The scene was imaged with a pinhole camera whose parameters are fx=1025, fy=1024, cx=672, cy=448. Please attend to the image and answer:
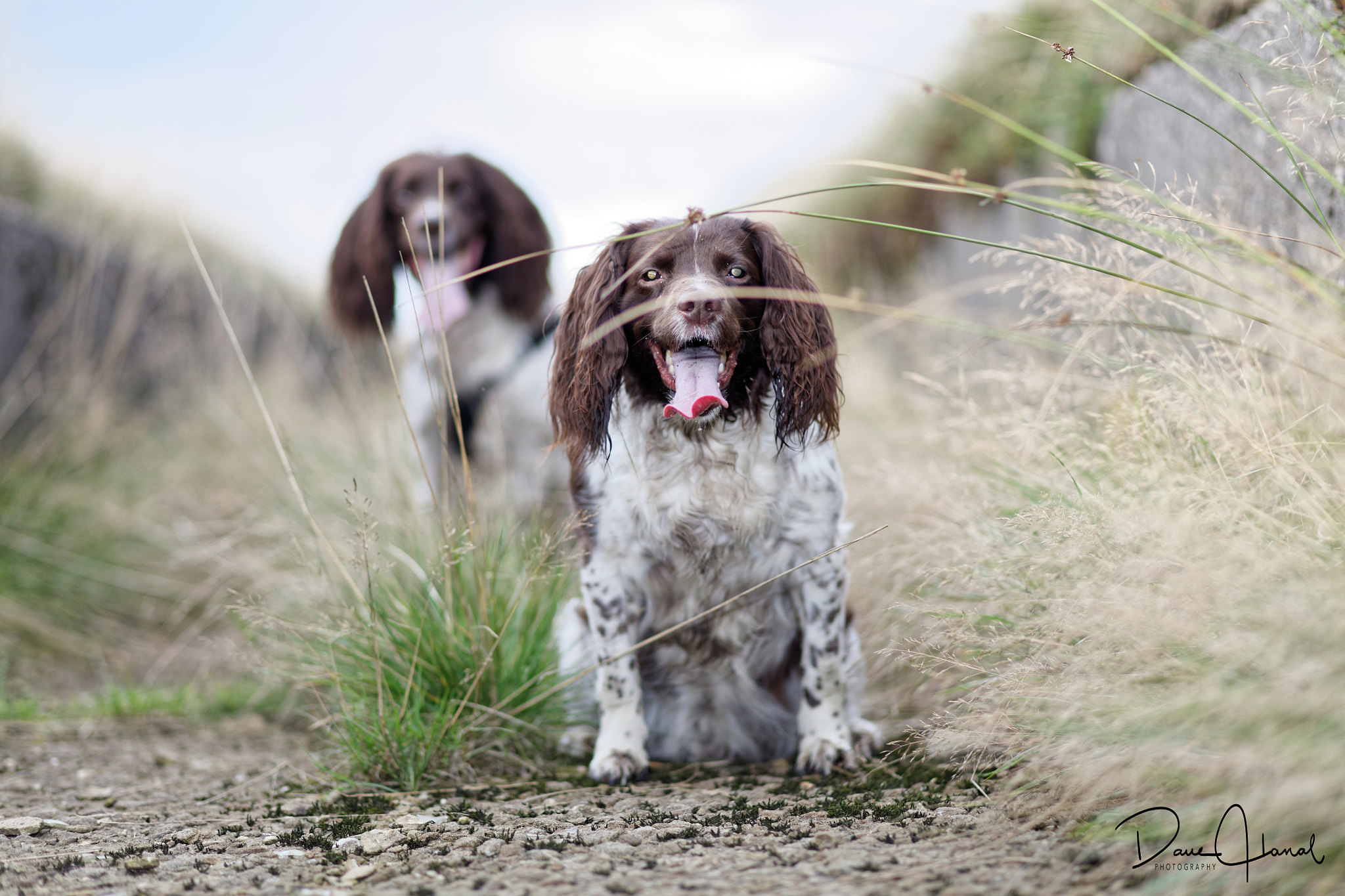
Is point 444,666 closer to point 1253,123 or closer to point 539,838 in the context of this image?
point 539,838

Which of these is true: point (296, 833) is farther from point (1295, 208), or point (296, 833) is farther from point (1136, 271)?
point (1295, 208)

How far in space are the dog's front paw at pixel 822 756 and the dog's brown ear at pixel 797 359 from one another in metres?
0.73

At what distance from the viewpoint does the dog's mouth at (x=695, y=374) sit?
7.22 ft

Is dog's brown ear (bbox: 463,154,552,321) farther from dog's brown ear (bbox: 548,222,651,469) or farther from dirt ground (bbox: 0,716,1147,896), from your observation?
dirt ground (bbox: 0,716,1147,896)

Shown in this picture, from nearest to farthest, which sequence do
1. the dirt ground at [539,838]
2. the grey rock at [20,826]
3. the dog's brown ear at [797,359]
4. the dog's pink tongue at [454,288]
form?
the dirt ground at [539,838] < the grey rock at [20,826] < the dog's brown ear at [797,359] < the dog's pink tongue at [454,288]

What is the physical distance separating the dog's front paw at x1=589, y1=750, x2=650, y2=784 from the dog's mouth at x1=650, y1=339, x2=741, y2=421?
0.82 meters

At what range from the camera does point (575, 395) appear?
2.35 meters

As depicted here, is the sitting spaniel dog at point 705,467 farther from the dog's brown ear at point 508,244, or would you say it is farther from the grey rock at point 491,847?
the dog's brown ear at point 508,244

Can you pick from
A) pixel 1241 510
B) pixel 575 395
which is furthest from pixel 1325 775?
pixel 575 395

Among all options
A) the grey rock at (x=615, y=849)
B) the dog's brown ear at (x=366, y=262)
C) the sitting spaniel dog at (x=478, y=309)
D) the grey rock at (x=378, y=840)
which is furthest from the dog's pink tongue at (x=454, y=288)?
the grey rock at (x=615, y=849)

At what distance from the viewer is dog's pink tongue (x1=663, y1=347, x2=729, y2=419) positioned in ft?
7.20
